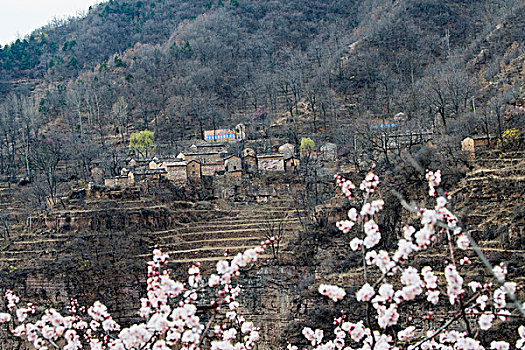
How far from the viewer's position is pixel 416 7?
90.4 m

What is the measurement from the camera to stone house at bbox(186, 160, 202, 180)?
47.2 m

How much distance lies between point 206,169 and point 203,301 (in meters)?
18.3

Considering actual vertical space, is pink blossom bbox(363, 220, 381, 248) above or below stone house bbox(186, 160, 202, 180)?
above

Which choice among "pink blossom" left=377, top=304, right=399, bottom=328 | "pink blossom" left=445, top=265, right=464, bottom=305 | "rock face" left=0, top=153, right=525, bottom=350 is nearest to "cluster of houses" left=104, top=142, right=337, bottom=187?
"rock face" left=0, top=153, right=525, bottom=350

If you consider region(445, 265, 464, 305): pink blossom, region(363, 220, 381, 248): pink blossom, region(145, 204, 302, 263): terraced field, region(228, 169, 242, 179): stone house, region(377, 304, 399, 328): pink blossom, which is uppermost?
region(363, 220, 381, 248): pink blossom

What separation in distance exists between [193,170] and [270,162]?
639 cm

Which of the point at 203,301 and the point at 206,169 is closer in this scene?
the point at 203,301

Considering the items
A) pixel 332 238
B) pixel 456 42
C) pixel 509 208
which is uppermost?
pixel 456 42

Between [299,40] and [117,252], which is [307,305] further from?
[299,40]

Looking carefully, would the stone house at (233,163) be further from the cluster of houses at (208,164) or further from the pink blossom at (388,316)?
the pink blossom at (388,316)

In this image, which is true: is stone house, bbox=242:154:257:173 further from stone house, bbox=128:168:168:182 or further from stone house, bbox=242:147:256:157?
stone house, bbox=128:168:168:182

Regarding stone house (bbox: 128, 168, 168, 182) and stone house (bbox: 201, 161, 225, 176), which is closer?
stone house (bbox: 128, 168, 168, 182)

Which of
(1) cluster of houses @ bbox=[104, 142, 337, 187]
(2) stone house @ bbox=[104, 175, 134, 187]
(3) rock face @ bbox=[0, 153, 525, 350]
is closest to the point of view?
(3) rock face @ bbox=[0, 153, 525, 350]

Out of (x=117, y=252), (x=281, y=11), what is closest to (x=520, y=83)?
(x=117, y=252)
